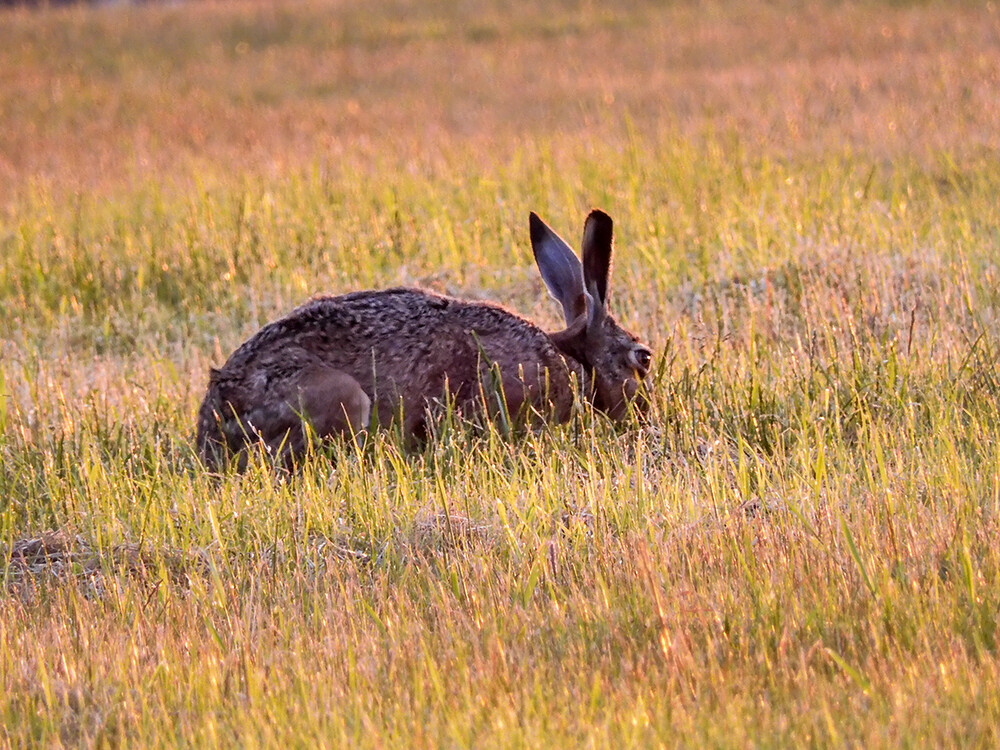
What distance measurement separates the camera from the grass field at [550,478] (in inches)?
140

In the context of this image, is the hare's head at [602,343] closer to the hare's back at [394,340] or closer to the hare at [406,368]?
the hare at [406,368]

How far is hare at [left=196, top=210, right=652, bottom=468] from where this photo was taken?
227 inches

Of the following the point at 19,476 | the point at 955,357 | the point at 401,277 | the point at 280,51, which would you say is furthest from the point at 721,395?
the point at 280,51

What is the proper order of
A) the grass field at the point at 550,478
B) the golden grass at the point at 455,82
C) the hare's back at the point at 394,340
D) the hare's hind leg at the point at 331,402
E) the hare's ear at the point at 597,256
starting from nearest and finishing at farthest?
the grass field at the point at 550,478 < the hare's hind leg at the point at 331,402 < the hare's back at the point at 394,340 < the hare's ear at the point at 597,256 < the golden grass at the point at 455,82

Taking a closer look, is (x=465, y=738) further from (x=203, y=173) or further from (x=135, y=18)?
(x=135, y=18)

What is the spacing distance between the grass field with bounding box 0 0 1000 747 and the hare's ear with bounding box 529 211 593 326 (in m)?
0.62

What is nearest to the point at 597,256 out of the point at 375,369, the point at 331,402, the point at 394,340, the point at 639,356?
the point at 639,356

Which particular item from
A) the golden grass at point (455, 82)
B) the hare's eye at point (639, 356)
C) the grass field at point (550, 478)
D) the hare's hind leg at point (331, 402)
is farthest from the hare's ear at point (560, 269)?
the golden grass at point (455, 82)

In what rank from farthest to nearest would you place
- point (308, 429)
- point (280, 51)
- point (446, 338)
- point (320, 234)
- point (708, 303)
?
point (280, 51)
point (320, 234)
point (708, 303)
point (446, 338)
point (308, 429)

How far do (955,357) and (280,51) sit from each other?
76.9 feet

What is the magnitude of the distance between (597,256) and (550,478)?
155 cm

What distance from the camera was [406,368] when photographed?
592 cm

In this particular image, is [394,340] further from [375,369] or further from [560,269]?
[560,269]

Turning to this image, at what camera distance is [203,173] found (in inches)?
572
